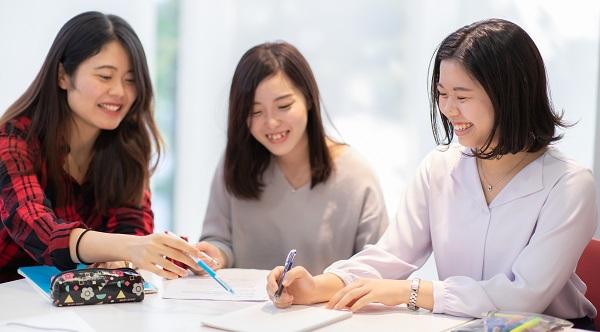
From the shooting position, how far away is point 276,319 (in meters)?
1.77

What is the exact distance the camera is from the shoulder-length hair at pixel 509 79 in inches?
74.5

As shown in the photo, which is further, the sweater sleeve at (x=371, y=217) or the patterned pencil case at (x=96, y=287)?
the sweater sleeve at (x=371, y=217)

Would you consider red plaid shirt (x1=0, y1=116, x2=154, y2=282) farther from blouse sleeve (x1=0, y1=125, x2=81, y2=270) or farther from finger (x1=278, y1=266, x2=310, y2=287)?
finger (x1=278, y1=266, x2=310, y2=287)

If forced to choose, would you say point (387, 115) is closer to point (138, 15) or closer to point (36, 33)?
point (138, 15)

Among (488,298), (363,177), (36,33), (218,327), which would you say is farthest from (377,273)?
(36,33)

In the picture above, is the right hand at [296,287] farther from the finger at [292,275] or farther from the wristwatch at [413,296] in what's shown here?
the wristwatch at [413,296]

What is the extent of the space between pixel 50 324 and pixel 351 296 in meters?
0.65

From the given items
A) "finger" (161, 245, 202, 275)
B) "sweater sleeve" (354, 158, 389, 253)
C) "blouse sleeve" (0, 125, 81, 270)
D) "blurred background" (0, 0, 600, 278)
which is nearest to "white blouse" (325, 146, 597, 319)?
"finger" (161, 245, 202, 275)

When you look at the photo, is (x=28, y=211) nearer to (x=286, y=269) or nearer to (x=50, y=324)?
(x=50, y=324)

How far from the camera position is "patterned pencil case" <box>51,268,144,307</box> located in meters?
1.89

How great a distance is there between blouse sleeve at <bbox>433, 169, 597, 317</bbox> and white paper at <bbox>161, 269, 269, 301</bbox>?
48 centimetres

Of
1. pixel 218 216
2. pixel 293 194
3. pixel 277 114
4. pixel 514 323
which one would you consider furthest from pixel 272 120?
pixel 514 323

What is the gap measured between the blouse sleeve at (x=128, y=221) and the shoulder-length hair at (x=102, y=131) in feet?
0.07

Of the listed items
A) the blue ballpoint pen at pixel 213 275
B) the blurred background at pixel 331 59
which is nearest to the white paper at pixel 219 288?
the blue ballpoint pen at pixel 213 275
